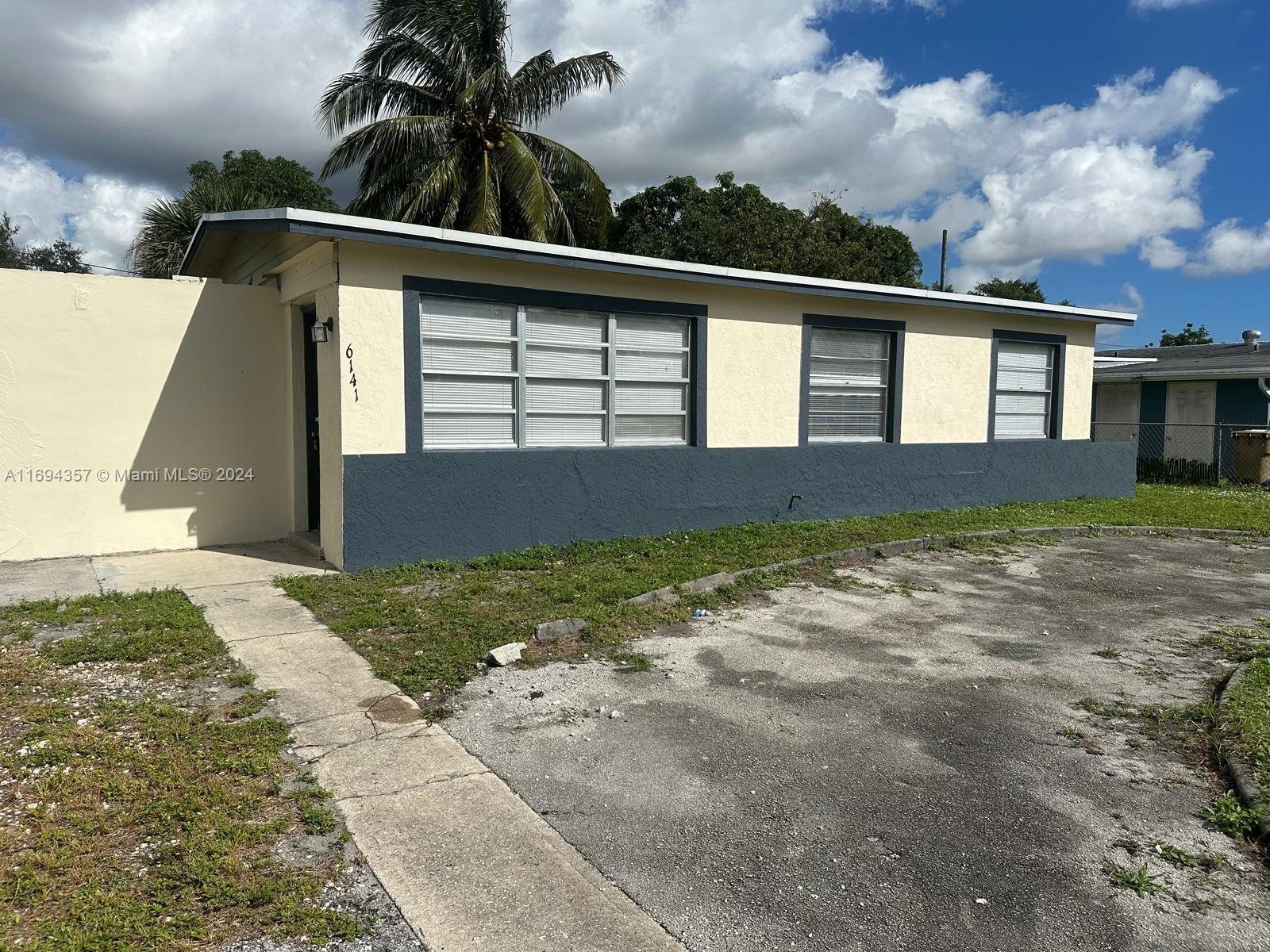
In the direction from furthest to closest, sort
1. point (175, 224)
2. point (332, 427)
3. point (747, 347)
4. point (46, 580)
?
point (175, 224)
point (747, 347)
point (332, 427)
point (46, 580)

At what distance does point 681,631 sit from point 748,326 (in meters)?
4.90

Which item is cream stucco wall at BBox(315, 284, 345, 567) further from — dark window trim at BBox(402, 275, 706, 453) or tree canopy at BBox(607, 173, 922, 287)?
tree canopy at BBox(607, 173, 922, 287)

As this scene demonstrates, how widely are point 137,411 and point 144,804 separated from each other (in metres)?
6.07

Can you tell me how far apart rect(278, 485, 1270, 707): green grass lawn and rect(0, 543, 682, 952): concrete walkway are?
0.31 meters

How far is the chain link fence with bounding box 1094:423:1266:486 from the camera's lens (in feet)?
59.0

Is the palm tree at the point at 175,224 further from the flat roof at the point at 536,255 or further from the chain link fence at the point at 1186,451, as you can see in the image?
the chain link fence at the point at 1186,451

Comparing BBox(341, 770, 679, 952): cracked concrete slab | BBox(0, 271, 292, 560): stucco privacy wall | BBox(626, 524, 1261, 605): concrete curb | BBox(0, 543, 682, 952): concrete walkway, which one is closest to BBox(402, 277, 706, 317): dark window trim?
BBox(0, 271, 292, 560): stucco privacy wall

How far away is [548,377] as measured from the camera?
875 centimetres

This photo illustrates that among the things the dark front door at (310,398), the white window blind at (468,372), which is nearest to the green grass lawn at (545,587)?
the white window blind at (468,372)

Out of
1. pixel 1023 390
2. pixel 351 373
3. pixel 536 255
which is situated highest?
pixel 536 255

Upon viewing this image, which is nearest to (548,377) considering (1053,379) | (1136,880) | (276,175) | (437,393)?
(437,393)

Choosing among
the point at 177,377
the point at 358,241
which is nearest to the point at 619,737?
the point at 358,241

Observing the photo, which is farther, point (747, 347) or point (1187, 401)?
point (1187, 401)

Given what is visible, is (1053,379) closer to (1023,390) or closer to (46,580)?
(1023,390)
